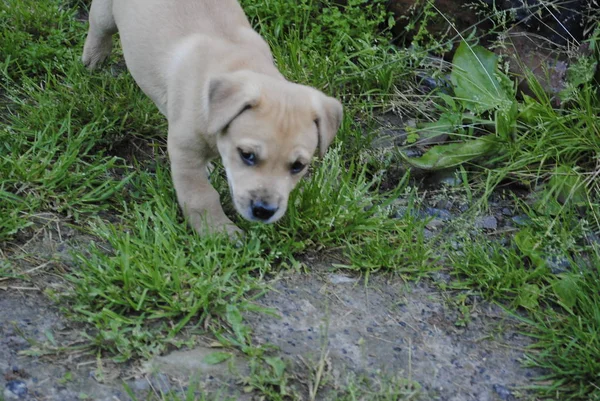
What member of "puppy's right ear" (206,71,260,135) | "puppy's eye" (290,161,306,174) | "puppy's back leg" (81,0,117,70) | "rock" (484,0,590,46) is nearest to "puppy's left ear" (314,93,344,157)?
"puppy's eye" (290,161,306,174)

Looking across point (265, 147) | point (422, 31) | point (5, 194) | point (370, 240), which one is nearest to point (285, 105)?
point (265, 147)

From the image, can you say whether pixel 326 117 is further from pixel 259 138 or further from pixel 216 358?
pixel 216 358

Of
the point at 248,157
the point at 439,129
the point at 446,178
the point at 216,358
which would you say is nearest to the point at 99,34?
the point at 248,157

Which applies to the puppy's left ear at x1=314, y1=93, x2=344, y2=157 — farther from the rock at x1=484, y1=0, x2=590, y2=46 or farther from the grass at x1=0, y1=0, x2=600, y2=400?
the rock at x1=484, y1=0, x2=590, y2=46

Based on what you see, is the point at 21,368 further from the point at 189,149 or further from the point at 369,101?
the point at 369,101

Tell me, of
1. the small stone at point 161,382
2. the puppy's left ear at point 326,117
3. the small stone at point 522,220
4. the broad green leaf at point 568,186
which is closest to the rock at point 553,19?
the broad green leaf at point 568,186

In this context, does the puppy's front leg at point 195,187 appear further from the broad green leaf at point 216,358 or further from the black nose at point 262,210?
the broad green leaf at point 216,358

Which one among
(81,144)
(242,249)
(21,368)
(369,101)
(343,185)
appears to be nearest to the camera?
(21,368)
